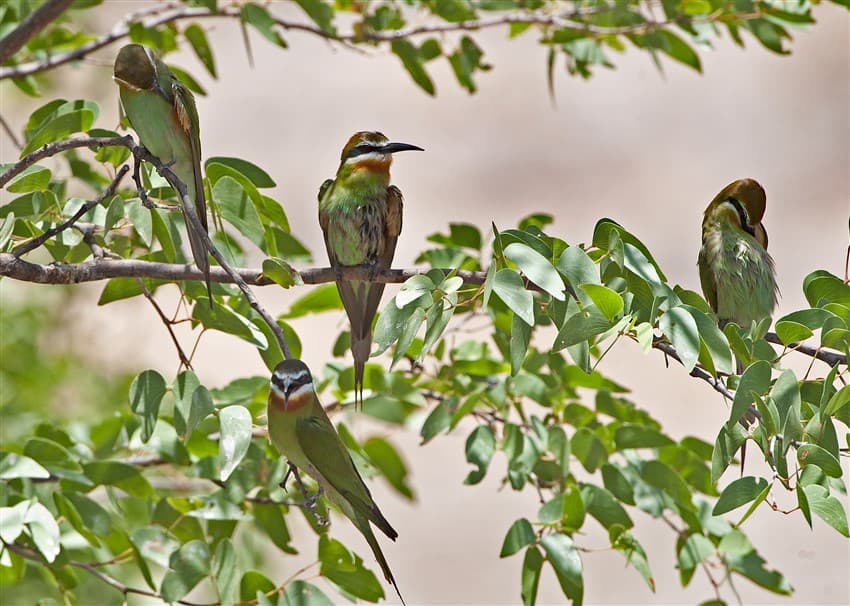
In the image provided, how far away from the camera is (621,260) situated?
3.70 ft

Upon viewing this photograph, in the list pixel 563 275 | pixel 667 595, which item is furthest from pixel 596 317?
pixel 667 595

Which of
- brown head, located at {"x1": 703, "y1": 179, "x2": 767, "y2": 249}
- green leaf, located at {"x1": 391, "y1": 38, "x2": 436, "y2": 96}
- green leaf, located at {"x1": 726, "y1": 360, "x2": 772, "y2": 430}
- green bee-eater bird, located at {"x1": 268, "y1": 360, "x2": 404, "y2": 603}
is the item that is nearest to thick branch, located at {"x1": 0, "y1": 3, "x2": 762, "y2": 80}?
green leaf, located at {"x1": 391, "y1": 38, "x2": 436, "y2": 96}

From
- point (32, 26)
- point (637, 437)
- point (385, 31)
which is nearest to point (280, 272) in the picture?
point (637, 437)

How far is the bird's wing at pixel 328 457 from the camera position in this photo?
1316mm

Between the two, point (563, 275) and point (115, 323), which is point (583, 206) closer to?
point (115, 323)

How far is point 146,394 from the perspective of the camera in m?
1.35

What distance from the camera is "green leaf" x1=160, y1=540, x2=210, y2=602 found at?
4.69ft

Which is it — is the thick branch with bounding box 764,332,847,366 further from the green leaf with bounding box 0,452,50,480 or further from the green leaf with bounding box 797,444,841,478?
the green leaf with bounding box 0,452,50,480

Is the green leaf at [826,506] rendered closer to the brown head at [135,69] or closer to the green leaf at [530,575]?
the green leaf at [530,575]

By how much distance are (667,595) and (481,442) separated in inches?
133

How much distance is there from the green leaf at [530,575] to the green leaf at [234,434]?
1.61 ft

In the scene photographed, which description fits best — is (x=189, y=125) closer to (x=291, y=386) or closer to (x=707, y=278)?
(x=291, y=386)

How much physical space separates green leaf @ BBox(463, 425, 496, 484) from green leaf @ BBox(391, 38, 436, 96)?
72 cm

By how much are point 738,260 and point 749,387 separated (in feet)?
2.51
